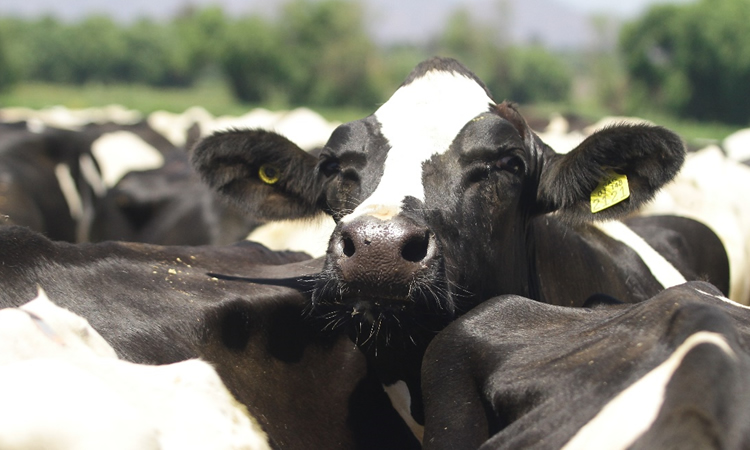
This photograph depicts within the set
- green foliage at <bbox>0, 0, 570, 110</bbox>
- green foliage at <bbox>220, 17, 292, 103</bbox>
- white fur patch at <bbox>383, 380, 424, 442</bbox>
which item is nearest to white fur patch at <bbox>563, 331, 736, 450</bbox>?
white fur patch at <bbox>383, 380, 424, 442</bbox>

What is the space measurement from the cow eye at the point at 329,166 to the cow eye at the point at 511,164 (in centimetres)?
66

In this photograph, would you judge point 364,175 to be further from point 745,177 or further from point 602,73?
point 602,73

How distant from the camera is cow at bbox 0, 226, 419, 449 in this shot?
9.89 ft

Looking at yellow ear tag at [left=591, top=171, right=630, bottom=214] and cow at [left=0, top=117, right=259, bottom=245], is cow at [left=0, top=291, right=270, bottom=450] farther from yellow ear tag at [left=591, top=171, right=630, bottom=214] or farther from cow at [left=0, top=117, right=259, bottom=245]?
cow at [left=0, top=117, right=259, bottom=245]

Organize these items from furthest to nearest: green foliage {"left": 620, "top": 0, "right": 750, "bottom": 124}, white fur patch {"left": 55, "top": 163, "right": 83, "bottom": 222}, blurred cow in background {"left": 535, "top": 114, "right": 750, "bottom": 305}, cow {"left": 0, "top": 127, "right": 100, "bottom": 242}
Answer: green foliage {"left": 620, "top": 0, "right": 750, "bottom": 124} < white fur patch {"left": 55, "top": 163, "right": 83, "bottom": 222} < cow {"left": 0, "top": 127, "right": 100, "bottom": 242} < blurred cow in background {"left": 535, "top": 114, "right": 750, "bottom": 305}

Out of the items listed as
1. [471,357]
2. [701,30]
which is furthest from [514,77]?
[471,357]

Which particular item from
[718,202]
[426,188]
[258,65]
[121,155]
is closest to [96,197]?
[121,155]

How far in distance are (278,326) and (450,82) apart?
4.10 feet

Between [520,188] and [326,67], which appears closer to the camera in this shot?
[520,188]

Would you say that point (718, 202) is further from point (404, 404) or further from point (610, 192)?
point (404, 404)

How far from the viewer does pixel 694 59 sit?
2223 inches

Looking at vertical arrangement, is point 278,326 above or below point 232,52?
above

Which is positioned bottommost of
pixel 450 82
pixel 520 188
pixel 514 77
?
pixel 514 77

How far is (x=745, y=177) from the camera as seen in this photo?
8477mm
